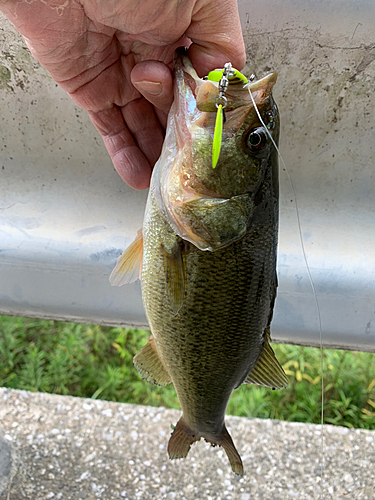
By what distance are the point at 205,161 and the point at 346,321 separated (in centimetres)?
93

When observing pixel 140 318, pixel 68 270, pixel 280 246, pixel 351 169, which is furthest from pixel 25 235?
pixel 351 169

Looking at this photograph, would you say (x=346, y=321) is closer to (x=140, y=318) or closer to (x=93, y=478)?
(x=140, y=318)

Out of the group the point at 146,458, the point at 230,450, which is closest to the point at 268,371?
the point at 230,450

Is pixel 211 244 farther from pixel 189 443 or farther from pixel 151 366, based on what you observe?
pixel 189 443

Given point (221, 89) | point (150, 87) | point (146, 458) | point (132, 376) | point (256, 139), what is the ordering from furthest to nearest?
point (132, 376), point (146, 458), point (150, 87), point (256, 139), point (221, 89)

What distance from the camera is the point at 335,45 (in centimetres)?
153

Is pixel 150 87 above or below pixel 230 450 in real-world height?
above

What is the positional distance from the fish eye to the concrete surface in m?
1.70

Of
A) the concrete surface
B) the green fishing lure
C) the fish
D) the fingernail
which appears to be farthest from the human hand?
the concrete surface

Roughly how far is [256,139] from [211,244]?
1.07 ft

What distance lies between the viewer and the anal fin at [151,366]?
1.60 m

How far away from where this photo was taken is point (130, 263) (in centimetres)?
151

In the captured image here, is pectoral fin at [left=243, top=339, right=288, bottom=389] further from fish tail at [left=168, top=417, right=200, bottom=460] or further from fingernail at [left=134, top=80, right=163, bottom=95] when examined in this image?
fingernail at [left=134, top=80, right=163, bottom=95]

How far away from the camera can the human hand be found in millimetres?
1329
